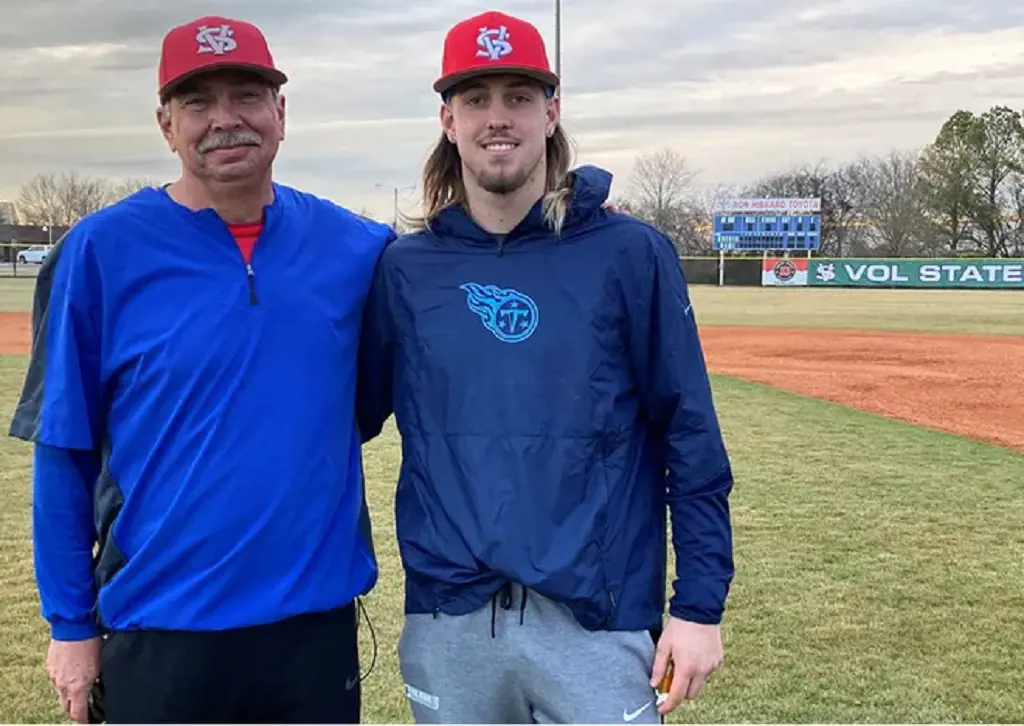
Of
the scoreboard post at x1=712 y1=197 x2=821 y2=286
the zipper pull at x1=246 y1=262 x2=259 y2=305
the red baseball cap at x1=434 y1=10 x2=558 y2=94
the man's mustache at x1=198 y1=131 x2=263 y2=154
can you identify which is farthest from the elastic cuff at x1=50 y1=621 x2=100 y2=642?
the scoreboard post at x1=712 y1=197 x2=821 y2=286

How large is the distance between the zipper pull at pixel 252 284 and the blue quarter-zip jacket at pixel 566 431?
36 centimetres

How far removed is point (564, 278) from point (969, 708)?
3.04 meters

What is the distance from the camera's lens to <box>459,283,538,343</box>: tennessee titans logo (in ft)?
7.82

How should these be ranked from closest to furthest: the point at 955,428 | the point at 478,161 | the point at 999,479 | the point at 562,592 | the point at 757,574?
the point at 562,592 → the point at 478,161 → the point at 757,574 → the point at 999,479 → the point at 955,428

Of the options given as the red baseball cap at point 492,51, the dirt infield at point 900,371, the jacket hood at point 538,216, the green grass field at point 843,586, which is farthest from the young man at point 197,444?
the dirt infield at point 900,371

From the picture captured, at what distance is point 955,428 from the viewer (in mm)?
11414

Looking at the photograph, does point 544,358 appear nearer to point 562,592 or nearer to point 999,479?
point 562,592

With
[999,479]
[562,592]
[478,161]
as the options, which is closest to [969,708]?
[562,592]

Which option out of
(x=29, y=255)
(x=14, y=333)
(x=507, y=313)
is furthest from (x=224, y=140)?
(x=29, y=255)

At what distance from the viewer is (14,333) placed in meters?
22.0

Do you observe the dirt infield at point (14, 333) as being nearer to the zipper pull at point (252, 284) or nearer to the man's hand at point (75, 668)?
the man's hand at point (75, 668)

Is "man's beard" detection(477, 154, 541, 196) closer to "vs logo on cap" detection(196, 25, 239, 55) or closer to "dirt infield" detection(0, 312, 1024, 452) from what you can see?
"vs logo on cap" detection(196, 25, 239, 55)

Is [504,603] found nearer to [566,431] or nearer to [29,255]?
[566,431]

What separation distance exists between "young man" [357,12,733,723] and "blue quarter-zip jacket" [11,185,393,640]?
241 millimetres
